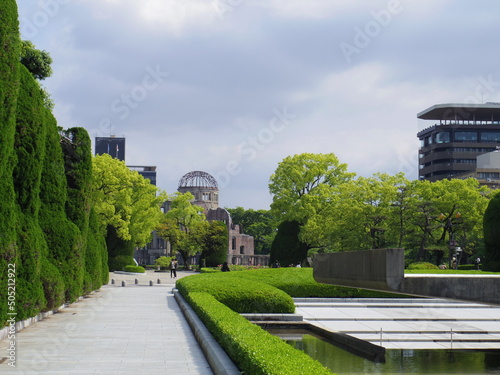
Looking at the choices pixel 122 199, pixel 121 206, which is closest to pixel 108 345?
pixel 122 199

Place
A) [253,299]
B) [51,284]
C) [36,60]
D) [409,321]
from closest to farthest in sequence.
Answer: [51,284] < [253,299] < [409,321] < [36,60]

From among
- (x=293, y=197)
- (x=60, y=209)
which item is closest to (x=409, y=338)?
(x=60, y=209)

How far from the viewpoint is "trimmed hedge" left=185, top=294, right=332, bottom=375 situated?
7.45 meters

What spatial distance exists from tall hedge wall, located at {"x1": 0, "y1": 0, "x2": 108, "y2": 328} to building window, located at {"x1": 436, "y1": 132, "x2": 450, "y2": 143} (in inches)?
4279

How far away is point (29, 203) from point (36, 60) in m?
18.2

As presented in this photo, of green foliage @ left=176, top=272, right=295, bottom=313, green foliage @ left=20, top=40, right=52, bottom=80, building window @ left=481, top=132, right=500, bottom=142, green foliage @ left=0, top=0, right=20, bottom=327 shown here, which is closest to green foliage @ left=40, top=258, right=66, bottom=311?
green foliage @ left=0, top=0, right=20, bottom=327

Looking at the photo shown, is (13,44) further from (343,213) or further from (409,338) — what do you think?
(343,213)

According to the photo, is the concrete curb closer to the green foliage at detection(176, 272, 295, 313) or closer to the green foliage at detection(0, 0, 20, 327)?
the green foliage at detection(0, 0, 20, 327)

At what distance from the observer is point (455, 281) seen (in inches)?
420

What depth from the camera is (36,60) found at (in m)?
31.1

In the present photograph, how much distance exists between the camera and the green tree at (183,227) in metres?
72.5

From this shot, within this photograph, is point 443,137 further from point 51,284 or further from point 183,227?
point 51,284

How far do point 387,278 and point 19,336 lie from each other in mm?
7904

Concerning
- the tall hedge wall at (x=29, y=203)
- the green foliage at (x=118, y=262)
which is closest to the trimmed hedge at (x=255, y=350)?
the tall hedge wall at (x=29, y=203)
